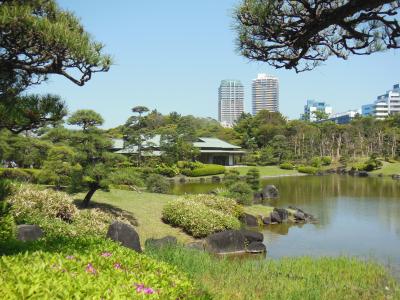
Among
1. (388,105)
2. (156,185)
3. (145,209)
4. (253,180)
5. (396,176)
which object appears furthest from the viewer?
(388,105)

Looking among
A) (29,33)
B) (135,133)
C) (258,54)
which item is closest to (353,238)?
(258,54)

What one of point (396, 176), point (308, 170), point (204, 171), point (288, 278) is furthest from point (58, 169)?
point (308, 170)

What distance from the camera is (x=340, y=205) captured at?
20500mm

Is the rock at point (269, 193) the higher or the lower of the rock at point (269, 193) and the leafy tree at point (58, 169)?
the lower

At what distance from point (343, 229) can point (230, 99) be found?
174m

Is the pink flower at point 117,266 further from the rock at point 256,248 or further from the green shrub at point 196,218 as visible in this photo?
the green shrub at point 196,218

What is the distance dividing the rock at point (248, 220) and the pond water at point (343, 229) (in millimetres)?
495

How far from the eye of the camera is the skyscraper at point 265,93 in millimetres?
179625

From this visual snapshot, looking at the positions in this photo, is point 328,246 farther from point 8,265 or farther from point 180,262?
point 8,265

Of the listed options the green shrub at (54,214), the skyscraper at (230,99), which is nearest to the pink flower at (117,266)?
the green shrub at (54,214)

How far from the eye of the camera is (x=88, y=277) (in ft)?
10.5

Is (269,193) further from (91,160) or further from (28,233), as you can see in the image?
(28,233)

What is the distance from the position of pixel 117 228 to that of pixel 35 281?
5089 mm

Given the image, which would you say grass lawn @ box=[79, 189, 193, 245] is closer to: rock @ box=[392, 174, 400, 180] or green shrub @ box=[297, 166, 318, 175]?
rock @ box=[392, 174, 400, 180]
